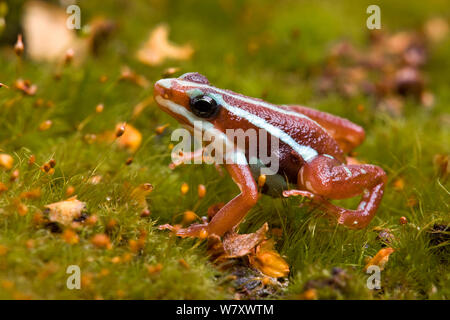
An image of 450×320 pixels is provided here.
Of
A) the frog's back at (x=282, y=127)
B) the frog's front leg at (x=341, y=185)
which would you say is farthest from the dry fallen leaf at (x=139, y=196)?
the frog's front leg at (x=341, y=185)

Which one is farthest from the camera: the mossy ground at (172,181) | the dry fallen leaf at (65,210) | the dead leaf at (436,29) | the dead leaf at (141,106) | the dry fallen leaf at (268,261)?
the dead leaf at (436,29)

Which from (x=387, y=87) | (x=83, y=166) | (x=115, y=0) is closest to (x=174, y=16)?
(x=115, y=0)

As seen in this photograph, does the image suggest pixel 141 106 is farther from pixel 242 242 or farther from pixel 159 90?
pixel 242 242

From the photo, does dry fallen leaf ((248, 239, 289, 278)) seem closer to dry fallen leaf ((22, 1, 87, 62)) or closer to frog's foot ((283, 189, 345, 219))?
frog's foot ((283, 189, 345, 219))

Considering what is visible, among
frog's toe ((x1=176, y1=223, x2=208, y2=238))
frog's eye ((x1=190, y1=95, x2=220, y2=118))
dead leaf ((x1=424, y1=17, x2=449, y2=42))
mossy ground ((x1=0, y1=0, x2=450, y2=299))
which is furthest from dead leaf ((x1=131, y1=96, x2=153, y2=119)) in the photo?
dead leaf ((x1=424, y1=17, x2=449, y2=42))

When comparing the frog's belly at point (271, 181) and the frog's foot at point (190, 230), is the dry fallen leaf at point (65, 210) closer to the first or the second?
the frog's foot at point (190, 230)

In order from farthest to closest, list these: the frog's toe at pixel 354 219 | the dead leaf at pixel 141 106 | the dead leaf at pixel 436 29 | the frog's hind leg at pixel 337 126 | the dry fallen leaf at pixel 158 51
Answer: the dead leaf at pixel 436 29 < the dry fallen leaf at pixel 158 51 < the dead leaf at pixel 141 106 < the frog's hind leg at pixel 337 126 < the frog's toe at pixel 354 219
